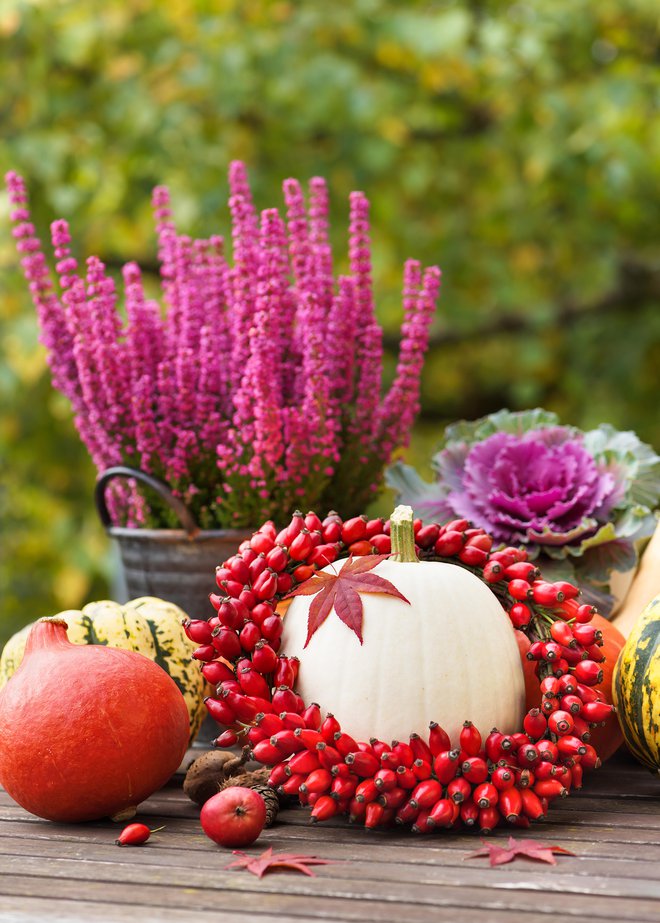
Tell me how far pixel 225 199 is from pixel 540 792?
8.78ft

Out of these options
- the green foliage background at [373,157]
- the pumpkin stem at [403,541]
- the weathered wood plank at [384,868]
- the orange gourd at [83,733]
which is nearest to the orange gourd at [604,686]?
the pumpkin stem at [403,541]

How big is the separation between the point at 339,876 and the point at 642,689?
0.40 meters

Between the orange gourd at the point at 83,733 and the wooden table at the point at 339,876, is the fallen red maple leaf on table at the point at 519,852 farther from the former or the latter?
the orange gourd at the point at 83,733

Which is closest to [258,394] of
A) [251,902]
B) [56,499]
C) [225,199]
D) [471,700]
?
[471,700]

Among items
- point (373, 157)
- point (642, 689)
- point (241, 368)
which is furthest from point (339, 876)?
point (373, 157)

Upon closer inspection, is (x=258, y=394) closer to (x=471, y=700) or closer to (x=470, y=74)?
(x=471, y=700)

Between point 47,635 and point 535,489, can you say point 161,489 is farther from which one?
point 535,489

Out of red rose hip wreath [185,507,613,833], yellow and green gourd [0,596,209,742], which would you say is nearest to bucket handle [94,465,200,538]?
yellow and green gourd [0,596,209,742]

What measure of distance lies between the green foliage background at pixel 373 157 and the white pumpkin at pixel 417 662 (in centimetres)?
208

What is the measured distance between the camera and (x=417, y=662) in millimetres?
1056

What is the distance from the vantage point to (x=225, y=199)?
341cm

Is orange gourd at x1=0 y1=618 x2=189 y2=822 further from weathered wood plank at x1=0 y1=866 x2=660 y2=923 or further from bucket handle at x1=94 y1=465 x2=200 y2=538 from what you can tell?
bucket handle at x1=94 y1=465 x2=200 y2=538

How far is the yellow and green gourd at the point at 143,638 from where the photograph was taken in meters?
1.27

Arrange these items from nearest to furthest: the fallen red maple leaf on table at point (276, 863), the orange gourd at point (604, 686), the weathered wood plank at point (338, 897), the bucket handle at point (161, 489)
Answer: the weathered wood plank at point (338, 897), the fallen red maple leaf on table at point (276, 863), the orange gourd at point (604, 686), the bucket handle at point (161, 489)
